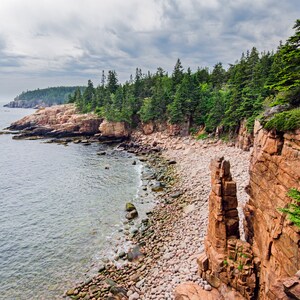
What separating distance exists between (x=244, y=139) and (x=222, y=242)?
3099 centimetres

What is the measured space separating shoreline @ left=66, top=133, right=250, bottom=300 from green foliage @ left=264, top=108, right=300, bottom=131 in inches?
423

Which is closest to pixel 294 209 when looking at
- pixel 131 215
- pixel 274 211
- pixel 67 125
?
pixel 274 211

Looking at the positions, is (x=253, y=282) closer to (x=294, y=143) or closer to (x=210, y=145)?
(x=294, y=143)

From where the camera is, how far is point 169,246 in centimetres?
2098

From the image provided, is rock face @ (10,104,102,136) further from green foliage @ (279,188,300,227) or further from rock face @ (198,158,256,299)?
green foliage @ (279,188,300,227)

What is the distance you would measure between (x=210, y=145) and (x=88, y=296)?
38.3 meters

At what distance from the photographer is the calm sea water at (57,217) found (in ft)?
63.4

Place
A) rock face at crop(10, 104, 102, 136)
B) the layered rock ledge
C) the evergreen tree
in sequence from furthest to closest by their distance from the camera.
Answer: the evergreen tree < rock face at crop(10, 104, 102, 136) < the layered rock ledge

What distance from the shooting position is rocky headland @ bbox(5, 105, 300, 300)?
10875 mm

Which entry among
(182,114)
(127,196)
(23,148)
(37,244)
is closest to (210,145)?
(182,114)

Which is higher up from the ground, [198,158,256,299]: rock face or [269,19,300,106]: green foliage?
[269,19,300,106]: green foliage

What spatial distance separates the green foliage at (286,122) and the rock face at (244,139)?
29977 mm

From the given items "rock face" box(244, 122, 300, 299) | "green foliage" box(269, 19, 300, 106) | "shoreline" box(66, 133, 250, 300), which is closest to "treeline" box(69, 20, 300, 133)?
"green foliage" box(269, 19, 300, 106)

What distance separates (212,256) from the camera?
14680mm
